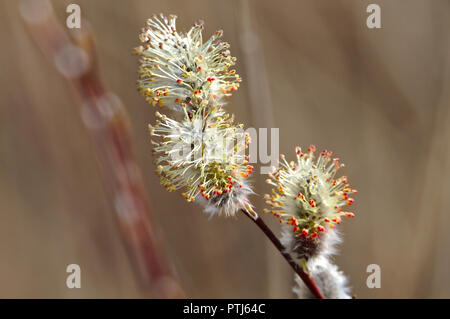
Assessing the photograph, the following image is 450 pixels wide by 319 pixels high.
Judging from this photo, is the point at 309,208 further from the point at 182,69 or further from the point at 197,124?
the point at 182,69

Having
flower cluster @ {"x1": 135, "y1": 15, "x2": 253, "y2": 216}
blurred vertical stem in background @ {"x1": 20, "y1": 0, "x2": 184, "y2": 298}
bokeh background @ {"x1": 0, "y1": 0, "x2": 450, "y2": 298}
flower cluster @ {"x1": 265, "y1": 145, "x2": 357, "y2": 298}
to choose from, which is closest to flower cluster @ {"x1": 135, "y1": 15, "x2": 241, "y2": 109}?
flower cluster @ {"x1": 135, "y1": 15, "x2": 253, "y2": 216}

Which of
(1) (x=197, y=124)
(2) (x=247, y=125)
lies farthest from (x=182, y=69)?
(2) (x=247, y=125)

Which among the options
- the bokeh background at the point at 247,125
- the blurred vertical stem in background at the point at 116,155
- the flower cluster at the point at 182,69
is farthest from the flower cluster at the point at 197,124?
the bokeh background at the point at 247,125

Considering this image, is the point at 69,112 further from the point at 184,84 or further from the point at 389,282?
the point at 389,282

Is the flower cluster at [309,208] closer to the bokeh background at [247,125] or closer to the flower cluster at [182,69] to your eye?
the flower cluster at [182,69]

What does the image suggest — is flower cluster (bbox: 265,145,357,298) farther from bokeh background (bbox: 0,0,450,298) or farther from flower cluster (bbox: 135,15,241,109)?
bokeh background (bbox: 0,0,450,298)

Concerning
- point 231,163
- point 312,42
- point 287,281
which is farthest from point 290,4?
point 231,163
